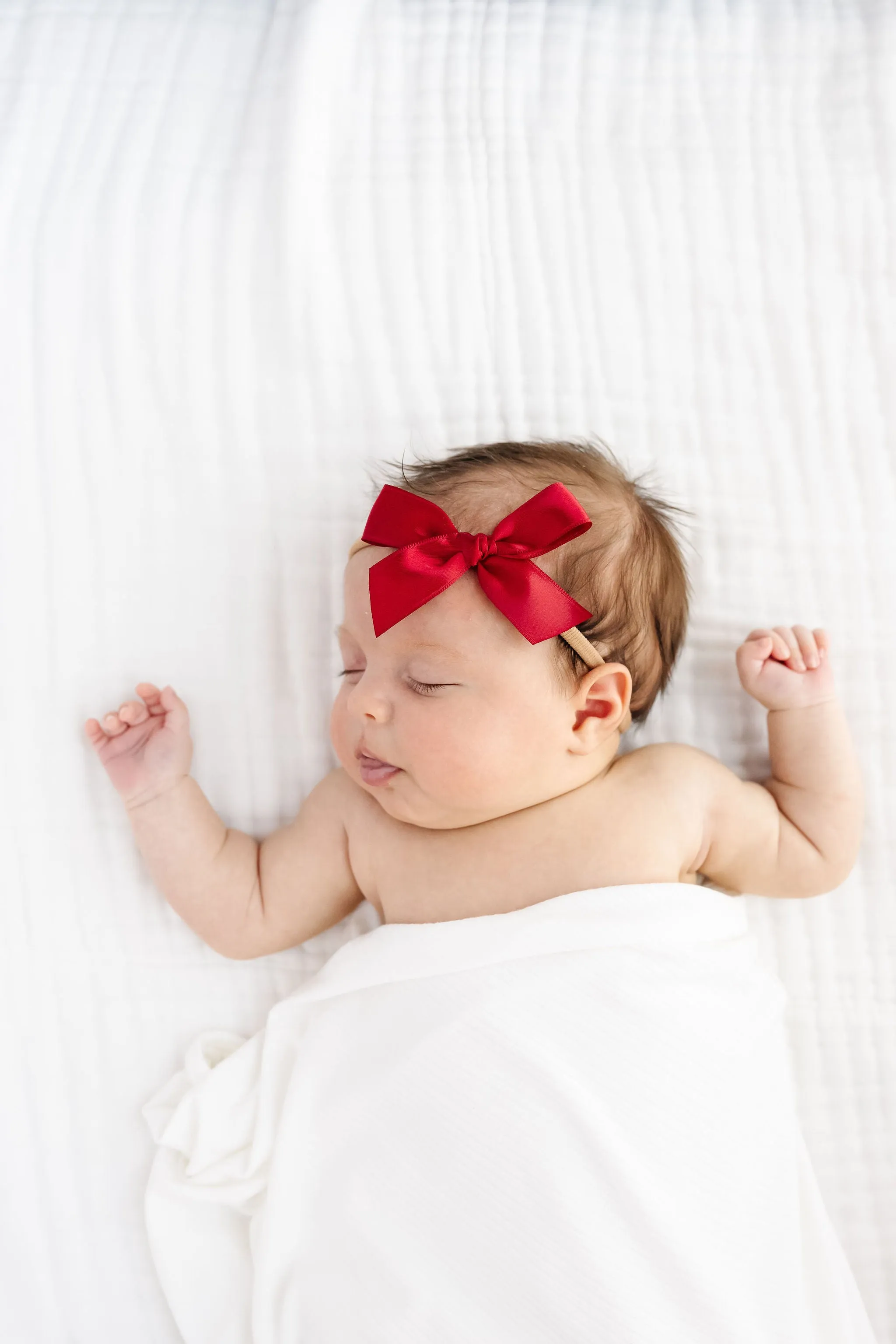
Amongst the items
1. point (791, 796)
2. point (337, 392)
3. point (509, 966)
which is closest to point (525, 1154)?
point (509, 966)

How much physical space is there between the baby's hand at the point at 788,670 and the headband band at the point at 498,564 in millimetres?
339

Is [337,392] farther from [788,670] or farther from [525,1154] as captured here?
[525,1154]

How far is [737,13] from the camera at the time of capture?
61.3 inches

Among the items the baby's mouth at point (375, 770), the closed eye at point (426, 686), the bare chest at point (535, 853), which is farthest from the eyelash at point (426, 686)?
the bare chest at point (535, 853)

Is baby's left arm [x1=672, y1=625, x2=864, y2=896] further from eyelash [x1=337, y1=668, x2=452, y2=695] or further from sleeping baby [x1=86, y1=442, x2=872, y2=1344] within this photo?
eyelash [x1=337, y1=668, x2=452, y2=695]

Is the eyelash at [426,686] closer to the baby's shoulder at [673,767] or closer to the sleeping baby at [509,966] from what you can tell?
the sleeping baby at [509,966]

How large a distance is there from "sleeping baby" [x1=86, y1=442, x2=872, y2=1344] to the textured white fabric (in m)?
0.09

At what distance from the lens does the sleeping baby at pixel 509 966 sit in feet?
3.87

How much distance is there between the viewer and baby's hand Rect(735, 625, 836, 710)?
4.60 feet

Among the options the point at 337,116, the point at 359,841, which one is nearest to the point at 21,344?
the point at 337,116

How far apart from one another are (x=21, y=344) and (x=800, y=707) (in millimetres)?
1211

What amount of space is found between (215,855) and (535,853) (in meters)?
0.43

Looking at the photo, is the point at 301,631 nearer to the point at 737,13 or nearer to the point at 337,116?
the point at 337,116

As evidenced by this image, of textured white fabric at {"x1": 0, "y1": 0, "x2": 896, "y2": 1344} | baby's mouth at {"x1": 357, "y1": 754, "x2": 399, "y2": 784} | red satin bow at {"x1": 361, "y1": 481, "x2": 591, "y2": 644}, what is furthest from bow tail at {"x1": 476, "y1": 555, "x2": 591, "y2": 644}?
textured white fabric at {"x1": 0, "y1": 0, "x2": 896, "y2": 1344}
